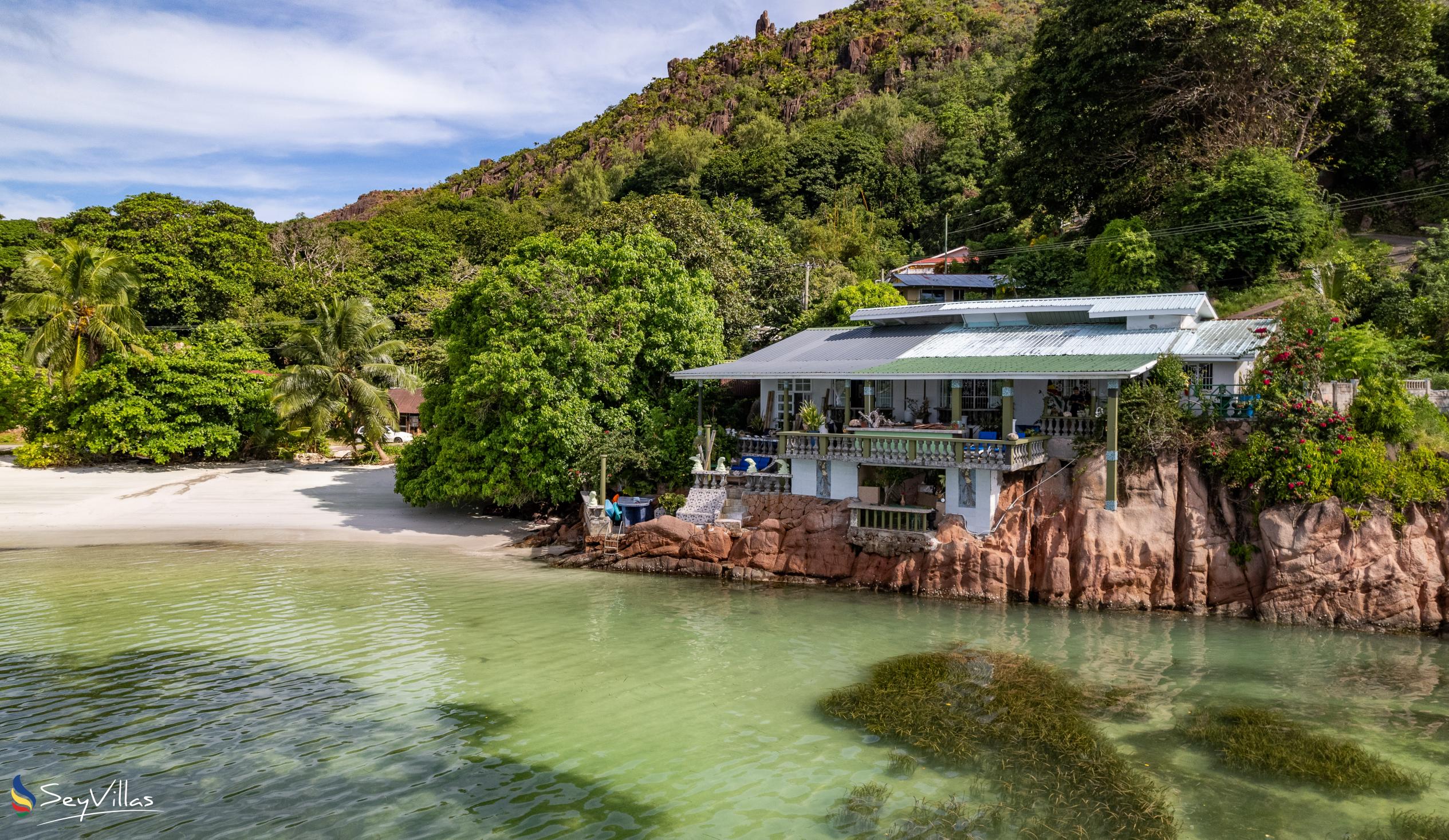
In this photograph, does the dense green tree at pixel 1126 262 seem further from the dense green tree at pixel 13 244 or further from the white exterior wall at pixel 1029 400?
the dense green tree at pixel 13 244

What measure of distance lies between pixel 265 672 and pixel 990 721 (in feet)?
42.8

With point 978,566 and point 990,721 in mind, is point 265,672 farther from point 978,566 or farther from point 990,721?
point 978,566

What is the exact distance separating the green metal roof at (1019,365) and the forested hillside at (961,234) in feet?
17.5

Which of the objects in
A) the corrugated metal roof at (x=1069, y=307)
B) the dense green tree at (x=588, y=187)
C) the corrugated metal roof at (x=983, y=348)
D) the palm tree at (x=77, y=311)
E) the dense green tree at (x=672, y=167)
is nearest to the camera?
the corrugated metal roof at (x=983, y=348)

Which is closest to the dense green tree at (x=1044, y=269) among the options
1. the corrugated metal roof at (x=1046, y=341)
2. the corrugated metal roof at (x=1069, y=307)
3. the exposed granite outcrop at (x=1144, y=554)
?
the corrugated metal roof at (x=1069, y=307)

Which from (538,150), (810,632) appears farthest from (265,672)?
(538,150)

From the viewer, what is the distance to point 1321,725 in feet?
42.1

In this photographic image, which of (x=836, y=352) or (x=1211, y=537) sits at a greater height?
(x=836, y=352)

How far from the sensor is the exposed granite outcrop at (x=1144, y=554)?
700 inches

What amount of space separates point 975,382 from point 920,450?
4.89 metres

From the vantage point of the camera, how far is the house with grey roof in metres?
20.4

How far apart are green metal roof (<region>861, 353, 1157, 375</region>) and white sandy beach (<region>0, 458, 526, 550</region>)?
46.0ft

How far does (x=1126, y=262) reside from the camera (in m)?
31.2

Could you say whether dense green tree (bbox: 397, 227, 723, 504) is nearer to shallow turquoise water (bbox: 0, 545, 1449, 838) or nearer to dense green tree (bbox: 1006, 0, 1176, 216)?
shallow turquoise water (bbox: 0, 545, 1449, 838)
